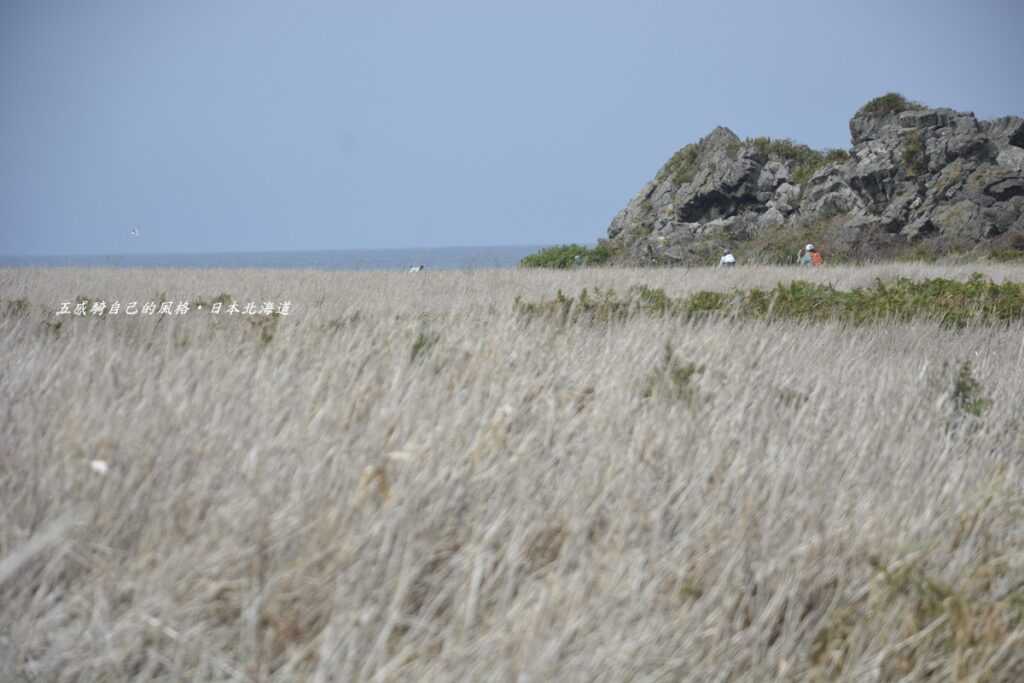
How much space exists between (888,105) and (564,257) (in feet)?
53.5

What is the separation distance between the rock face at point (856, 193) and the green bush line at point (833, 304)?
17.0m

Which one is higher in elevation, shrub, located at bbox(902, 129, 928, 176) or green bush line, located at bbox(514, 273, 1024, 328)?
shrub, located at bbox(902, 129, 928, 176)

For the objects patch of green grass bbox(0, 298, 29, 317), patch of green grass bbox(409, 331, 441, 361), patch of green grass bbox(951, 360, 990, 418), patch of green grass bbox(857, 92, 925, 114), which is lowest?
patch of green grass bbox(951, 360, 990, 418)

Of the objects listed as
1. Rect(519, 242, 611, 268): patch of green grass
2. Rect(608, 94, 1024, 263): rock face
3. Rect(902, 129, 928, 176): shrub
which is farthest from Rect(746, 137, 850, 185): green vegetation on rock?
Rect(519, 242, 611, 268): patch of green grass

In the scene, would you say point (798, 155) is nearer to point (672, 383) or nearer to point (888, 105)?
point (888, 105)

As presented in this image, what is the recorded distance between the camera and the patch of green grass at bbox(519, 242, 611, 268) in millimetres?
29031

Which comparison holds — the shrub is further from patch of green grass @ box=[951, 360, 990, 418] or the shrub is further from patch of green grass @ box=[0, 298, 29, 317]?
patch of green grass @ box=[0, 298, 29, 317]

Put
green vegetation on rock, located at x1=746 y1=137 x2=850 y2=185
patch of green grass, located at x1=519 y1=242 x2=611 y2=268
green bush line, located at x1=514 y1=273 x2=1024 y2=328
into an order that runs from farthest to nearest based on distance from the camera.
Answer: green vegetation on rock, located at x1=746 y1=137 x2=850 y2=185 → patch of green grass, located at x1=519 y1=242 x2=611 y2=268 → green bush line, located at x1=514 y1=273 x2=1024 y2=328

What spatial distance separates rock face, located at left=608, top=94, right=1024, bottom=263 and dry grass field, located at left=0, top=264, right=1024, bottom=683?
25.7 m

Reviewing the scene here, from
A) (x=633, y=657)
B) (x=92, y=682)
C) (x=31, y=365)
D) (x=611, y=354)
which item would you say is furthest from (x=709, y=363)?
(x=92, y=682)

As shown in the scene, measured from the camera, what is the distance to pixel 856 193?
1286 inches

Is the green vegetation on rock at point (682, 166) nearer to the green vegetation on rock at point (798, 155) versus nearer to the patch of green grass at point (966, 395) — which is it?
the green vegetation on rock at point (798, 155)

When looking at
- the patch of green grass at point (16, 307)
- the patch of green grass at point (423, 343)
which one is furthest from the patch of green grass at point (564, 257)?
the patch of green grass at point (423, 343)

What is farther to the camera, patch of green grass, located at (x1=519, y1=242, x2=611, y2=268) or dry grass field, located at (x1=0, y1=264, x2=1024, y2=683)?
patch of green grass, located at (x1=519, y1=242, x2=611, y2=268)
